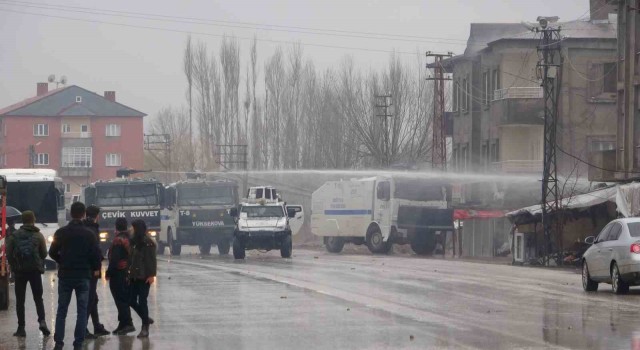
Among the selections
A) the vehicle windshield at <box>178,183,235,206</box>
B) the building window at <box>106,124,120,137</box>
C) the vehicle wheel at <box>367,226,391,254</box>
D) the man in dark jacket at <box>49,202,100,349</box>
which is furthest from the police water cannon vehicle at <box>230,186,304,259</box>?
the building window at <box>106,124,120,137</box>

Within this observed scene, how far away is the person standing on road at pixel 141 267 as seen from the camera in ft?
53.8

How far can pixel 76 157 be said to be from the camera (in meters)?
122

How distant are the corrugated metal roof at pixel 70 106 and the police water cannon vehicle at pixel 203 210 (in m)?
74.4

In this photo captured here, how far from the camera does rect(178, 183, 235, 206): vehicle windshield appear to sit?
2032 inches

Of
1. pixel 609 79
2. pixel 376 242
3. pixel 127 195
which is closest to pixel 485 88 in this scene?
pixel 609 79

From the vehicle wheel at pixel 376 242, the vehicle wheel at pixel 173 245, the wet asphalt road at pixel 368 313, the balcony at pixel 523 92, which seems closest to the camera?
the wet asphalt road at pixel 368 313

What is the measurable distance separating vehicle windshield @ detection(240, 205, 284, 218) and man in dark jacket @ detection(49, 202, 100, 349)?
103 ft

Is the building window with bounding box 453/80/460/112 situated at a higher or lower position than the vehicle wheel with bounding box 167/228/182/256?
higher

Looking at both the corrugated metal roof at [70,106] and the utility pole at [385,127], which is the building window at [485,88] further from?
the corrugated metal roof at [70,106]

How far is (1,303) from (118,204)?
2618 centimetres

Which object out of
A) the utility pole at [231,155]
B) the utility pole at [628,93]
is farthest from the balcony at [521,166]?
the utility pole at [231,155]

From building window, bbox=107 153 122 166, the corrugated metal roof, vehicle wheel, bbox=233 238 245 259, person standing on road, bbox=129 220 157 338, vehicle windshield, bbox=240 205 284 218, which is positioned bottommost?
vehicle wheel, bbox=233 238 245 259

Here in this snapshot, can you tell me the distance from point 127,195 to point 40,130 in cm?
7892

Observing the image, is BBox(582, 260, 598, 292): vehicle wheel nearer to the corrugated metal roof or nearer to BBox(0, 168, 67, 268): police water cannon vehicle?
BBox(0, 168, 67, 268): police water cannon vehicle
